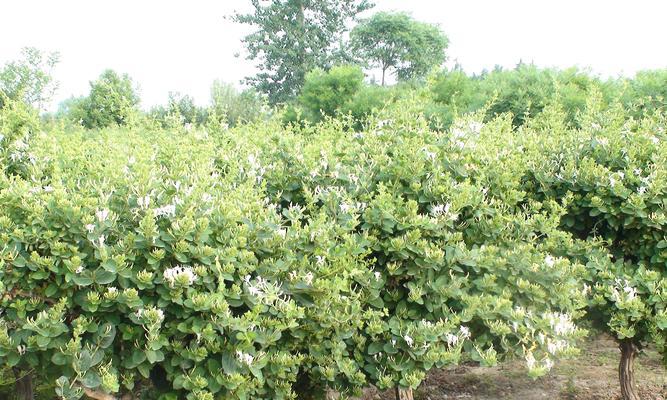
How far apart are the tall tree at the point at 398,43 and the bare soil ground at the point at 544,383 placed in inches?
1671

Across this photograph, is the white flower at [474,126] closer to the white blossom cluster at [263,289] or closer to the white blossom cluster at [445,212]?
the white blossom cluster at [445,212]

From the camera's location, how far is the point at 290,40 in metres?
41.6

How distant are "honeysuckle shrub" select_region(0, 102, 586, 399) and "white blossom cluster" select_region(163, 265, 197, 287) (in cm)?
1

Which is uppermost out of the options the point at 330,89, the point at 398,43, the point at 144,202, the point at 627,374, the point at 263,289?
the point at 398,43

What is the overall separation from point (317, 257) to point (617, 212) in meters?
2.30

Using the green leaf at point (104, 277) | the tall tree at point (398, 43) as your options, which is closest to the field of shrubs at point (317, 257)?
the green leaf at point (104, 277)

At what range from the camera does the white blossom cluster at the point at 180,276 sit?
2605mm

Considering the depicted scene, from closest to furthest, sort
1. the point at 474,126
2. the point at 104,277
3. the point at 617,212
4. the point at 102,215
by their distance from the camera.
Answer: the point at 104,277 → the point at 102,215 → the point at 617,212 → the point at 474,126

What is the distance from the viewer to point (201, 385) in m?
2.65

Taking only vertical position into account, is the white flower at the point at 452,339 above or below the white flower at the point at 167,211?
below

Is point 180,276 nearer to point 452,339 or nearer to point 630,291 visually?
point 452,339

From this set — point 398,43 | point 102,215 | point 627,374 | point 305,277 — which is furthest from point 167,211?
point 398,43

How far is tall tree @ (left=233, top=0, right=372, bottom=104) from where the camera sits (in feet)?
136

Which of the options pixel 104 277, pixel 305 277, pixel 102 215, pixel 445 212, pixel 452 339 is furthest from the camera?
pixel 445 212
